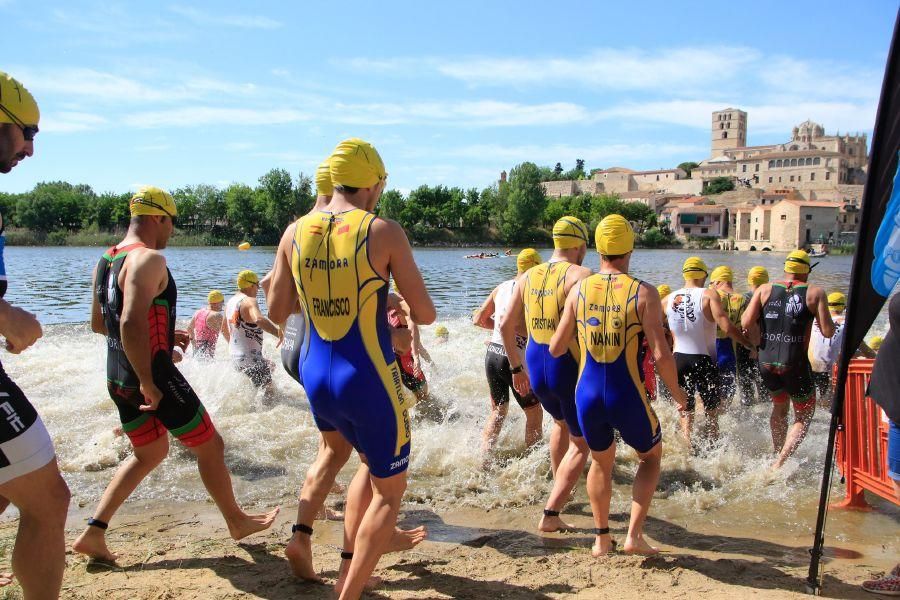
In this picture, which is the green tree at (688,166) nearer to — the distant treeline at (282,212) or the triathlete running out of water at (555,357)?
the distant treeline at (282,212)

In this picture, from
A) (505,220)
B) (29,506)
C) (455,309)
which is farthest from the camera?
(505,220)

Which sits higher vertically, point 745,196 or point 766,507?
point 745,196

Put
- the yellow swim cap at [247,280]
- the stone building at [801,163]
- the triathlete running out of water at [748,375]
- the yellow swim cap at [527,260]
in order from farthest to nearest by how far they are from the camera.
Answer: the stone building at [801,163], the triathlete running out of water at [748,375], the yellow swim cap at [247,280], the yellow swim cap at [527,260]

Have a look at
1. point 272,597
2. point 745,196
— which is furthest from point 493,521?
point 745,196

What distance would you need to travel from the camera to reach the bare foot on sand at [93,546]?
3957 mm

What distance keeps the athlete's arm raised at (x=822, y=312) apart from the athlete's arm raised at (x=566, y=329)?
3.06m

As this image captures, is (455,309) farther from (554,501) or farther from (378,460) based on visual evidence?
(378,460)

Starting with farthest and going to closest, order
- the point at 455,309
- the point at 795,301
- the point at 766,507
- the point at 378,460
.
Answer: the point at 455,309 → the point at 795,301 → the point at 766,507 → the point at 378,460

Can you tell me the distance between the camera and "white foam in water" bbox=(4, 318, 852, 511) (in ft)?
18.9

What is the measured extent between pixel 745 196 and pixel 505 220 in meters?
48.4

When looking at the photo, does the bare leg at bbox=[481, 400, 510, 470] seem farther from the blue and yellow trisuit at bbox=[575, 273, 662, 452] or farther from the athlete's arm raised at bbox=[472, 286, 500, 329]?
the blue and yellow trisuit at bbox=[575, 273, 662, 452]

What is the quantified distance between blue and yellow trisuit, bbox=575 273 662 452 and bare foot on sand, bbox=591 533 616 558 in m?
0.55

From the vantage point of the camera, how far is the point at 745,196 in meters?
124

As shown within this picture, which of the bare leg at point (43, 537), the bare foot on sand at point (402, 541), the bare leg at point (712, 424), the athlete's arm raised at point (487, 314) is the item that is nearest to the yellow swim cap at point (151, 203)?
the bare leg at point (43, 537)
